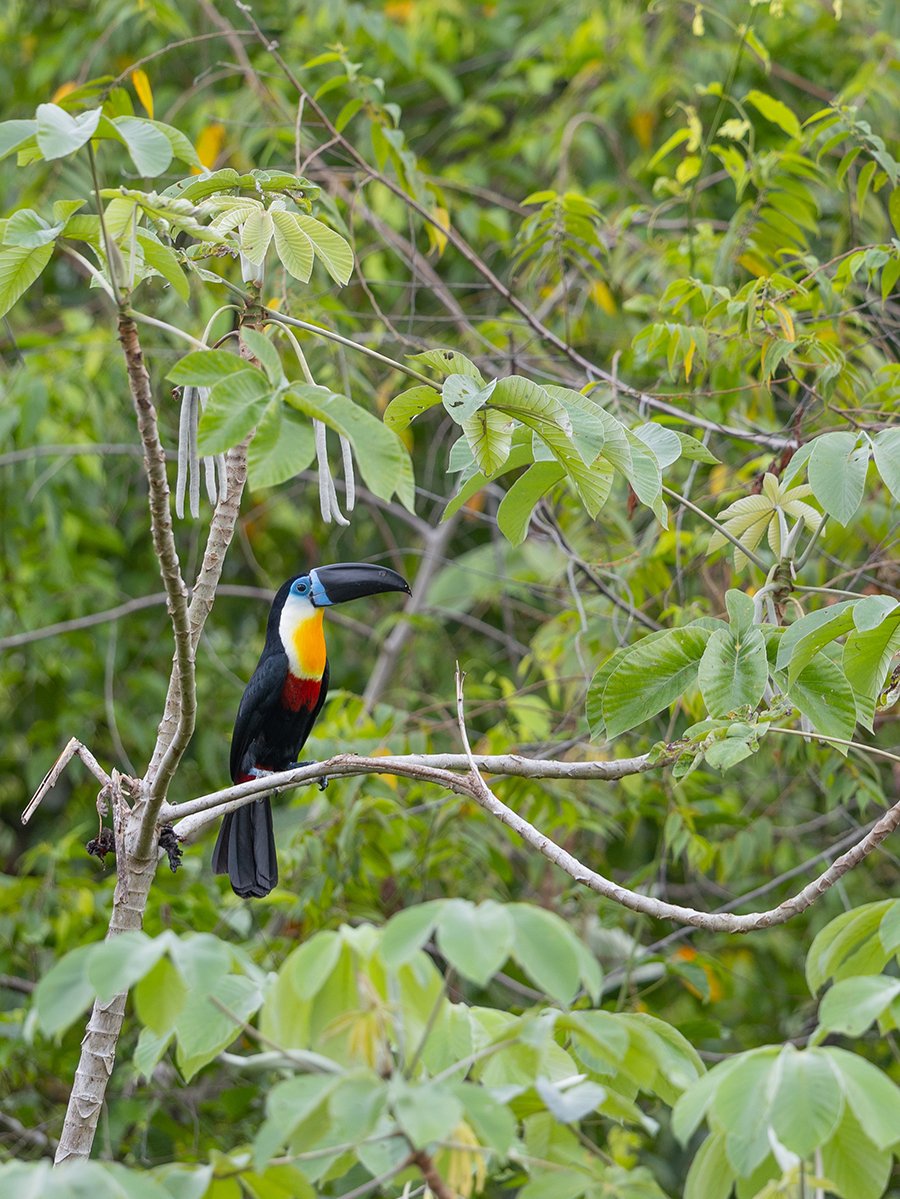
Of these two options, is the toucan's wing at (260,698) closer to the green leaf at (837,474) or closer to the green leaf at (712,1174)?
the green leaf at (837,474)

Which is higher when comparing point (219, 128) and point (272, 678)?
point (219, 128)

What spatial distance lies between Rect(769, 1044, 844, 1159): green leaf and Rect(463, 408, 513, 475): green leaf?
33.4 inches

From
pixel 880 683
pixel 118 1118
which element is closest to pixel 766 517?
pixel 880 683

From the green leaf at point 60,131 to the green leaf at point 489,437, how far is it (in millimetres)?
568

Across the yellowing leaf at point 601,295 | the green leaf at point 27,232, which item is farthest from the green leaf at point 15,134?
the yellowing leaf at point 601,295

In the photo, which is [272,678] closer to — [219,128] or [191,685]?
[191,685]

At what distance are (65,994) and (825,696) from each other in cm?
100

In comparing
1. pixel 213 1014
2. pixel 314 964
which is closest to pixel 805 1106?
pixel 314 964

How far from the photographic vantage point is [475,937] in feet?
3.68

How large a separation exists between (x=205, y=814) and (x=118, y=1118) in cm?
185

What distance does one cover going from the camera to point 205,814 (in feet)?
6.83

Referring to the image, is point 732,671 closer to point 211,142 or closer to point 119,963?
point 119,963

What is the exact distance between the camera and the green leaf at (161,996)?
1202 mm

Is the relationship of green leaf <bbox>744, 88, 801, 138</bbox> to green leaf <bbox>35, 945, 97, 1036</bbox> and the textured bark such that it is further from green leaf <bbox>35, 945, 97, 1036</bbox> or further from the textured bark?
green leaf <bbox>35, 945, 97, 1036</bbox>
